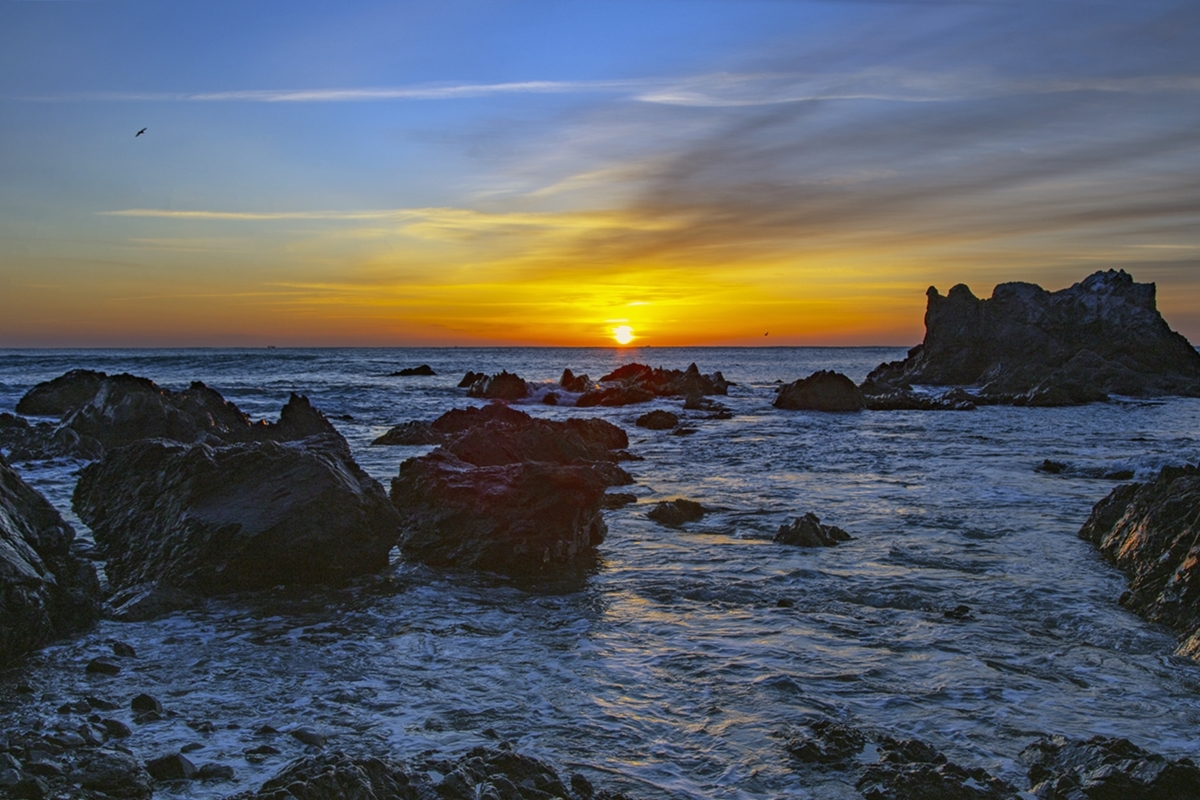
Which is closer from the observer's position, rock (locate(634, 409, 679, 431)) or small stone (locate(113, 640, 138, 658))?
small stone (locate(113, 640, 138, 658))

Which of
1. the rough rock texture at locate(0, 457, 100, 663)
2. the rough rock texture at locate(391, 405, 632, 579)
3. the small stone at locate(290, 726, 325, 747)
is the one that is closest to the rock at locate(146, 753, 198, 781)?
the small stone at locate(290, 726, 325, 747)

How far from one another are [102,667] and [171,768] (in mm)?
1836

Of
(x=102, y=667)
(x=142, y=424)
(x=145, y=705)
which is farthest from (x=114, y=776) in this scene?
(x=142, y=424)

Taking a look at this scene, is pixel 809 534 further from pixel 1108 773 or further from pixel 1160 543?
pixel 1108 773

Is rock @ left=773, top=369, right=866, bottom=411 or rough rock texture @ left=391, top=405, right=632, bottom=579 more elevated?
rock @ left=773, top=369, right=866, bottom=411

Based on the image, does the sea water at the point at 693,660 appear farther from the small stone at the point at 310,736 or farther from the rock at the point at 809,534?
the rock at the point at 809,534

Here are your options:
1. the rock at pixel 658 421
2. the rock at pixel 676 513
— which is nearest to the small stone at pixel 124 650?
the rock at pixel 676 513

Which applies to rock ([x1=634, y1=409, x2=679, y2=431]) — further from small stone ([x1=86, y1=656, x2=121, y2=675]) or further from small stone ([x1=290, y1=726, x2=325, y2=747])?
small stone ([x1=290, y1=726, x2=325, y2=747])

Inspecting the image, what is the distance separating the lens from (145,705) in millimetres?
4809

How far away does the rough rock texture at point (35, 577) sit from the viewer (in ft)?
18.4

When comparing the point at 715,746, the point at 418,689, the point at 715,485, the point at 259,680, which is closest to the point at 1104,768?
the point at 715,746

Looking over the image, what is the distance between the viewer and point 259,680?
17.6 feet

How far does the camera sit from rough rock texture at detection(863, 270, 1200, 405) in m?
43.7

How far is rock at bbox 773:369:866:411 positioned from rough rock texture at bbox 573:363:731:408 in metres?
4.37
